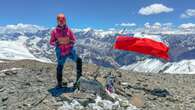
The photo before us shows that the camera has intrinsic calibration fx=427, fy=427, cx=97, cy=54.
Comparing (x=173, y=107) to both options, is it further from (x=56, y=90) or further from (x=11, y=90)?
(x=11, y=90)

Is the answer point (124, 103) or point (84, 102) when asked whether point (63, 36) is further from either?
point (124, 103)

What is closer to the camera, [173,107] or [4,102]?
[4,102]

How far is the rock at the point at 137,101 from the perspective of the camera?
2320 centimetres

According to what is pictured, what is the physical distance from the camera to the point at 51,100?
21.4m

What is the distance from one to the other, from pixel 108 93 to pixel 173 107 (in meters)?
4.26

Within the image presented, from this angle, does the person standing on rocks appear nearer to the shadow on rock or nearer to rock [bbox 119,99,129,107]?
the shadow on rock

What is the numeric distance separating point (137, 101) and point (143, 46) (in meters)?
3.10

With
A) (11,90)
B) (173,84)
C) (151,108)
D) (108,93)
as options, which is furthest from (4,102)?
(173,84)

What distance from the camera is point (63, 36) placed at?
21.5 m

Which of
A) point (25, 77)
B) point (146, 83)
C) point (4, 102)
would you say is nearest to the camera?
point (4, 102)

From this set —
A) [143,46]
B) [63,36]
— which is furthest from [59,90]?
[143,46]

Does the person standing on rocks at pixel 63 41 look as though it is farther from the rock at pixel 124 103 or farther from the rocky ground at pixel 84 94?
the rock at pixel 124 103

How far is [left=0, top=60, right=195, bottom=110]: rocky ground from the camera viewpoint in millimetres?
21281

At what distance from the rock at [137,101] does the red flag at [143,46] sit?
8.98 ft
